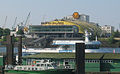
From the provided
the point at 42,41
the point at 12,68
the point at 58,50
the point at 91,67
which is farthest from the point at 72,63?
the point at 42,41

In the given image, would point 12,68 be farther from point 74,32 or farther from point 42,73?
point 74,32

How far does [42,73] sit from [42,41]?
8686 cm

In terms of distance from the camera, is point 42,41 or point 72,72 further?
point 42,41

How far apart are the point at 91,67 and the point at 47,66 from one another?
10690 mm

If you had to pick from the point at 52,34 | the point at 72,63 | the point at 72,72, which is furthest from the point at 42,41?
the point at 72,72

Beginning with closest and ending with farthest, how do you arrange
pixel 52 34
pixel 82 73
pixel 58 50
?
pixel 82 73 < pixel 58 50 < pixel 52 34

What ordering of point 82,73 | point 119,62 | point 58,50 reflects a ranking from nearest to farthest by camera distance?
point 82,73
point 119,62
point 58,50

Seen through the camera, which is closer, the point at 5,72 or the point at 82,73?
the point at 82,73

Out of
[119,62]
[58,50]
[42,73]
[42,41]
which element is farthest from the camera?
[42,41]

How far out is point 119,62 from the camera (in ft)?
188

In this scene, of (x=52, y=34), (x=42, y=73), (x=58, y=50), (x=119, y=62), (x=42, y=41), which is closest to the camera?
(x=42, y=73)

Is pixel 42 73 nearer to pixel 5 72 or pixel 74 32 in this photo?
pixel 5 72

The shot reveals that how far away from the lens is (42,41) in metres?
136

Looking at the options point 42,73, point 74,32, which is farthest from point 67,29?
point 42,73
